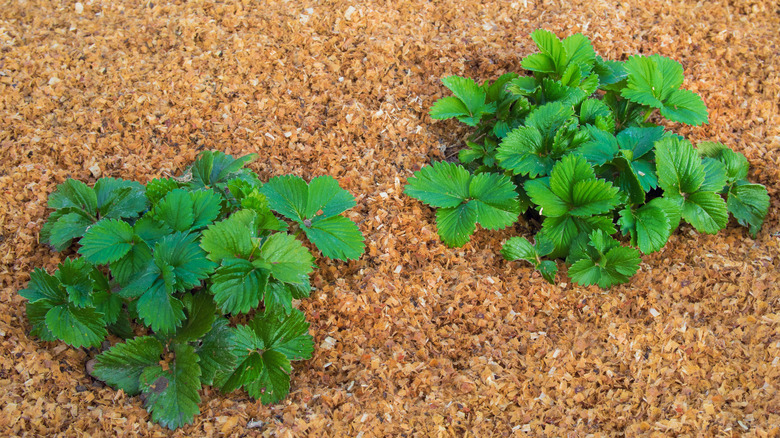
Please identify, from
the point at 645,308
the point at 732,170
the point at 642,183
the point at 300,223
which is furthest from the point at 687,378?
the point at 300,223

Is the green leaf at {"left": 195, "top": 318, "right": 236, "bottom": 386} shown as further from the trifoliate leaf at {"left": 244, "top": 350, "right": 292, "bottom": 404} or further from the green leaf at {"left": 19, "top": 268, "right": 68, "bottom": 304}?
the green leaf at {"left": 19, "top": 268, "right": 68, "bottom": 304}

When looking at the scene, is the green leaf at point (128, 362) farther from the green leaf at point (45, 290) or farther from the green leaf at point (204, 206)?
the green leaf at point (204, 206)

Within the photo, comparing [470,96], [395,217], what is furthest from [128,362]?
[470,96]

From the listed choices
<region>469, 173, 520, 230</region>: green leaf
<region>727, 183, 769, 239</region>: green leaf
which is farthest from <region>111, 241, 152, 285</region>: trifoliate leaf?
<region>727, 183, 769, 239</region>: green leaf

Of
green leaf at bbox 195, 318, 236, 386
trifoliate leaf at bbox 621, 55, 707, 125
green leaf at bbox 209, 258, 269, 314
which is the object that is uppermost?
trifoliate leaf at bbox 621, 55, 707, 125

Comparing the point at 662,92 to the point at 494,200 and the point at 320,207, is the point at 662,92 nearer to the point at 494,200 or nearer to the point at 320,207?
the point at 494,200
